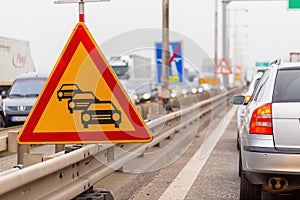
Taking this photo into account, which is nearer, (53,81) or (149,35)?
(53,81)

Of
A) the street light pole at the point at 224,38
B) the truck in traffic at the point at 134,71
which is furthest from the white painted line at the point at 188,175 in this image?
the street light pole at the point at 224,38

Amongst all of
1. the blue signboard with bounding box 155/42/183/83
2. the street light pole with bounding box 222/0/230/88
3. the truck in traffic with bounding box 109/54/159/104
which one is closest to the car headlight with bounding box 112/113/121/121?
the blue signboard with bounding box 155/42/183/83

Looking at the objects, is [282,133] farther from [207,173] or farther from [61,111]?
[207,173]

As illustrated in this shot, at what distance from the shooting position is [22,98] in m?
16.7

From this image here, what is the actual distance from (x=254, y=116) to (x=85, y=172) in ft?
5.72

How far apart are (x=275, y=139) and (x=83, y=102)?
1793 millimetres

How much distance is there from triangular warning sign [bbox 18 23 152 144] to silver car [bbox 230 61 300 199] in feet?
3.77

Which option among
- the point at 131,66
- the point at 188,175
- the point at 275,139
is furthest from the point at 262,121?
the point at 131,66

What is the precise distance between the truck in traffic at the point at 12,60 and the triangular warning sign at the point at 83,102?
24.9 meters

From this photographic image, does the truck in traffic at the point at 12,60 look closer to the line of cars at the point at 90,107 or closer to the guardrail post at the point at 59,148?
the guardrail post at the point at 59,148

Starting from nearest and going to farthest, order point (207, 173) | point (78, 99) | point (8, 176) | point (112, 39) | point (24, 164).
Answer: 1. point (8, 176)
2. point (24, 164)
3. point (78, 99)
4. point (112, 39)
5. point (207, 173)

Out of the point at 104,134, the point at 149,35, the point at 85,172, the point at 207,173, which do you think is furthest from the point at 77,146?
the point at 149,35

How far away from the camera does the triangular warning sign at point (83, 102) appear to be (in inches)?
204

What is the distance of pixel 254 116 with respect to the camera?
5691 millimetres
